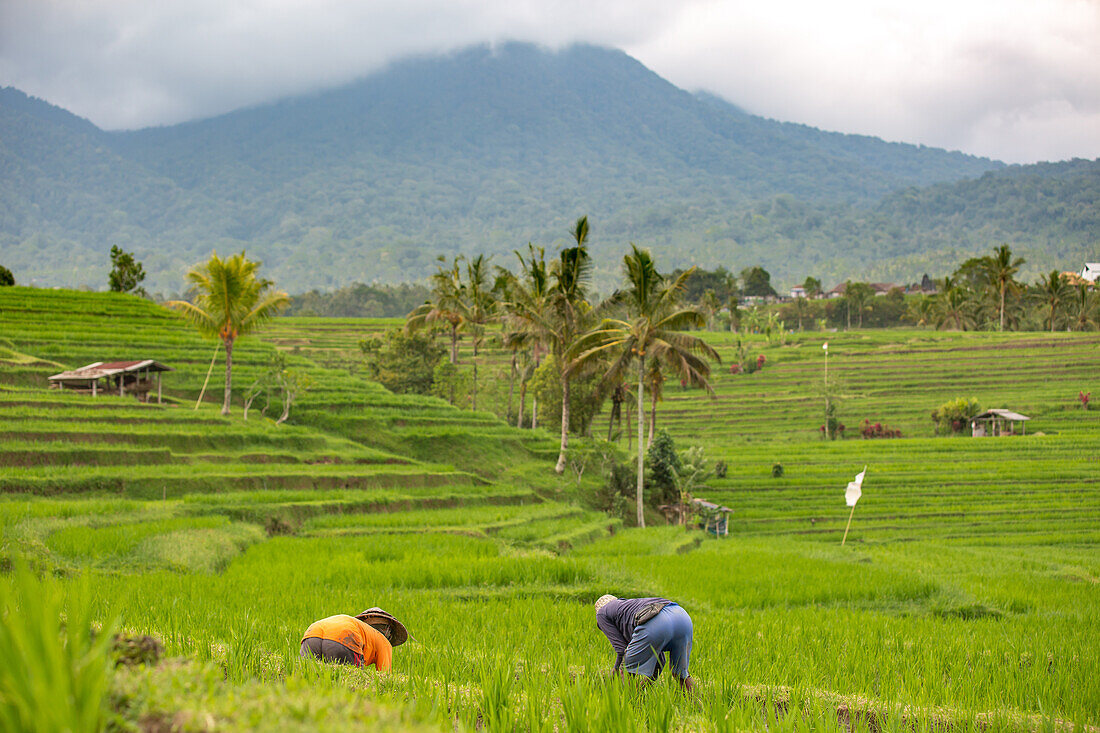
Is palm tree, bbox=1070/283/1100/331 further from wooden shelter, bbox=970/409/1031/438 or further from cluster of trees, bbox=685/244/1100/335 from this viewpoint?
wooden shelter, bbox=970/409/1031/438

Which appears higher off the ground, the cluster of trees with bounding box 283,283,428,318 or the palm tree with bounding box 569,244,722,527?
the cluster of trees with bounding box 283,283,428,318

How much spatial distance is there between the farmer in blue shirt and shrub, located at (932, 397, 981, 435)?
49.9 meters

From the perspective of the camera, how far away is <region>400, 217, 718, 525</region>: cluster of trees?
25.0m

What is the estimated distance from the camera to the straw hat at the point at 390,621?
206 inches

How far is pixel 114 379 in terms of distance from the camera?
84.9ft

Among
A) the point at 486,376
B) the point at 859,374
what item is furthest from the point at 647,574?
the point at 859,374

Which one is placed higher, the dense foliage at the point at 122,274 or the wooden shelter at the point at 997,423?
the dense foliage at the point at 122,274

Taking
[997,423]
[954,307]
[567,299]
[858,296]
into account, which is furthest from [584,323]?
[858,296]

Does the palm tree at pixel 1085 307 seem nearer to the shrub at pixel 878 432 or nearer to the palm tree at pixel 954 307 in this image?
the palm tree at pixel 954 307

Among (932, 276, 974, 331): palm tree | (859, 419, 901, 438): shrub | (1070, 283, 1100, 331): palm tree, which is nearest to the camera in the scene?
(859, 419, 901, 438): shrub

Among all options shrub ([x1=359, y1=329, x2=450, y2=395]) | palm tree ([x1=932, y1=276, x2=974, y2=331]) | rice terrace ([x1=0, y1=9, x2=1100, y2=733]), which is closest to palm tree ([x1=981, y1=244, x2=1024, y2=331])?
palm tree ([x1=932, y1=276, x2=974, y2=331])

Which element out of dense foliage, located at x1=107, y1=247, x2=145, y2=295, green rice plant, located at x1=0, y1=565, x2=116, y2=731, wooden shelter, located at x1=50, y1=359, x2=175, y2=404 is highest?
dense foliage, located at x1=107, y1=247, x2=145, y2=295

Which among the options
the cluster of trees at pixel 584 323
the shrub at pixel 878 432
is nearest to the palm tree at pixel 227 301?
the cluster of trees at pixel 584 323

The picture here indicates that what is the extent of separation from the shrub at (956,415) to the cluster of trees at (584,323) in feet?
78.5
